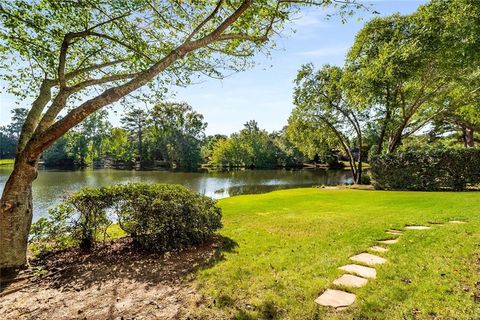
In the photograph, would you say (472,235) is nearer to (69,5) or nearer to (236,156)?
(69,5)

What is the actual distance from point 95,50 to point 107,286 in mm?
4541

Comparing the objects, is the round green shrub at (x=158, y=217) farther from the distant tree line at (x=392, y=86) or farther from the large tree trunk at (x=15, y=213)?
the distant tree line at (x=392, y=86)

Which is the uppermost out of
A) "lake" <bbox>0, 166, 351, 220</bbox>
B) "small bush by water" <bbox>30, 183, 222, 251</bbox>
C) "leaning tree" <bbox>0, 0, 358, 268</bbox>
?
"leaning tree" <bbox>0, 0, 358, 268</bbox>

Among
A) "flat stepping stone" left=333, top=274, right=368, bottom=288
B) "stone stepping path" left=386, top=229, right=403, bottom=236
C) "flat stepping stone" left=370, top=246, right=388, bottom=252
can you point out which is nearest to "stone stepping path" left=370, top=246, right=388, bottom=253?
"flat stepping stone" left=370, top=246, right=388, bottom=252

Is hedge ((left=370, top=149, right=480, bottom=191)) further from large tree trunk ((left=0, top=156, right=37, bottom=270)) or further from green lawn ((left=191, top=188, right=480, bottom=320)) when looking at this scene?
large tree trunk ((left=0, top=156, right=37, bottom=270))

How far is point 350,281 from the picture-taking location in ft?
12.7

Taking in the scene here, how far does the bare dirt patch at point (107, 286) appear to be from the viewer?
346 cm

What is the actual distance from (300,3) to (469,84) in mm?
16426

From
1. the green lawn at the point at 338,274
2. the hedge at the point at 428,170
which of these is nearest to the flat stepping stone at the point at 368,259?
the green lawn at the point at 338,274

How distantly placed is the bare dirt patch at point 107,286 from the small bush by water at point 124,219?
0.89ft

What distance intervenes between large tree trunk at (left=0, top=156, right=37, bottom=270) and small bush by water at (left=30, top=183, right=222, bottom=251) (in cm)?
86

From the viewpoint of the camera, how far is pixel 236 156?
57906mm

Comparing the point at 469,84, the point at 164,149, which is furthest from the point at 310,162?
the point at 469,84

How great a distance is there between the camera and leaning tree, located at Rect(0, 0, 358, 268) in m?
4.58
